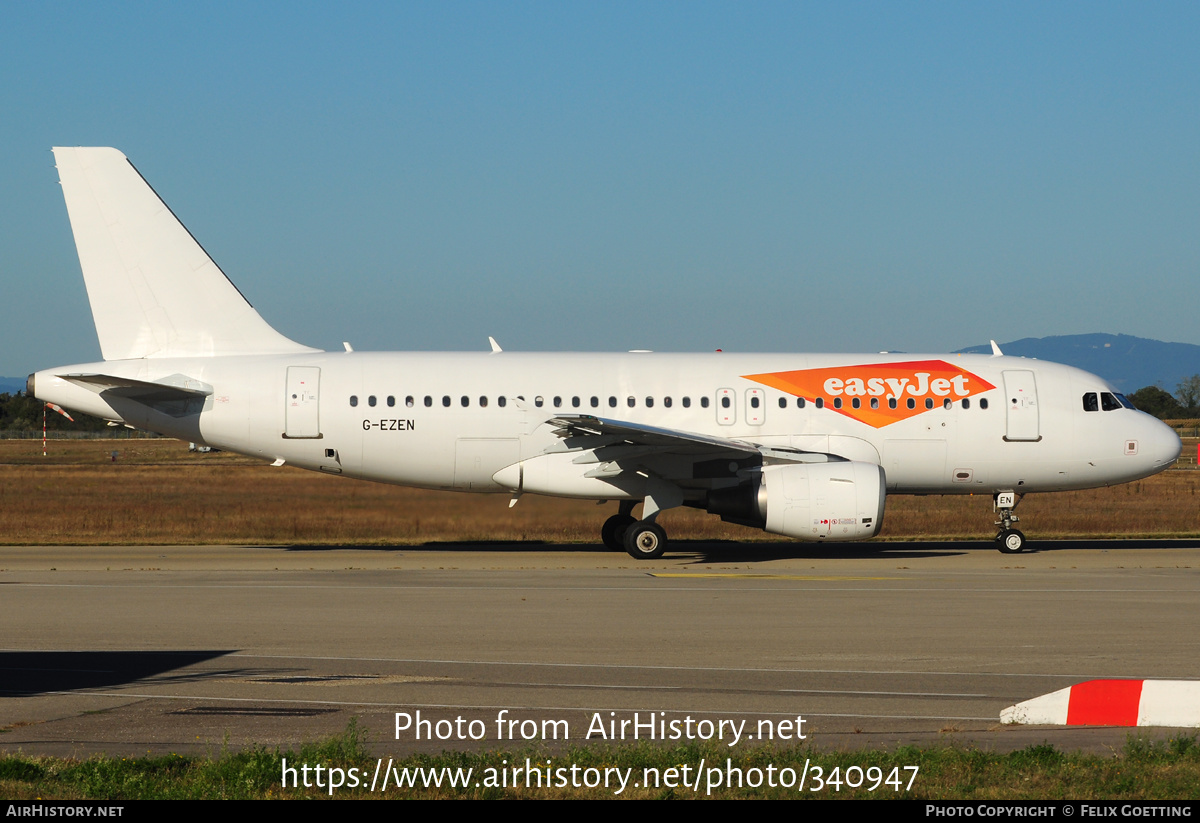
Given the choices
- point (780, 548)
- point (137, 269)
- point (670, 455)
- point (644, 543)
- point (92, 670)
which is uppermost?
point (137, 269)

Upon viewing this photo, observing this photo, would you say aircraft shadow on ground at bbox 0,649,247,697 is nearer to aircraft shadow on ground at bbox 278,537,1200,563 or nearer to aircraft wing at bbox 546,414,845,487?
aircraft wing at bbox 546,414,845,487

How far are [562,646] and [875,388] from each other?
518 inches

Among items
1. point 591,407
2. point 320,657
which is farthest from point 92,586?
point 591,407

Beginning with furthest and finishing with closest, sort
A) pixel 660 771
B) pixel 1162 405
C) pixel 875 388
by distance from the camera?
pixel 1162 405 < pixel 875 388 < pixel 660 771

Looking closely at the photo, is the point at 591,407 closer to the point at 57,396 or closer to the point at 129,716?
the point at 57,396

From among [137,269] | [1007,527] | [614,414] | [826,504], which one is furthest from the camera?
[1007,527]

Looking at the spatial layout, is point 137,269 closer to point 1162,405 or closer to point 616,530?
point 616,530

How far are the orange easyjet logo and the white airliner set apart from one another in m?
0.04

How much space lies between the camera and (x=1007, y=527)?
80.5 feet

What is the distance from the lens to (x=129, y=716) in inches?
362

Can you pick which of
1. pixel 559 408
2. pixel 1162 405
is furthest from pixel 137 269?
pixel 1162 405

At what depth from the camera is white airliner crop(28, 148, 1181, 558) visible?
75.3ft

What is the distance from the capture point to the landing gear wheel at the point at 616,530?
24984mm
